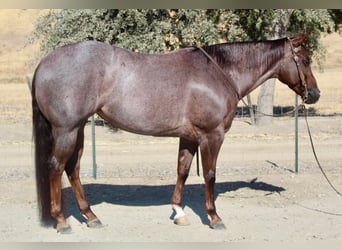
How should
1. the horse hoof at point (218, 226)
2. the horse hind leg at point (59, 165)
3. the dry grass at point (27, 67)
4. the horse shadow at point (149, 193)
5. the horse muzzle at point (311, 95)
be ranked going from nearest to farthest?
the horse hind leg at point (59, 165) < the horse hoof at point (218, 226) < the horse muzzle at point (311, 95) < the horse shadow at point (149, 193) < the dry grass at point (27, 67)

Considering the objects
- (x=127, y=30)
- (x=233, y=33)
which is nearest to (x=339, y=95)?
(x=233, y=33)

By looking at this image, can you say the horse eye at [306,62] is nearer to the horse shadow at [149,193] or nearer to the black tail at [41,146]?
the horse shadow at [149,193]

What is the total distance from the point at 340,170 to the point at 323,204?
252 cm

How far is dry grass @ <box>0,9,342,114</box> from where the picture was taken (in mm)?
21047

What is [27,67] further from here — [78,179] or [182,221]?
[182,221]

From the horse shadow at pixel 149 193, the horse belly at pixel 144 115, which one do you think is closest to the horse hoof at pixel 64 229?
the horse shadow at pixel 149 193

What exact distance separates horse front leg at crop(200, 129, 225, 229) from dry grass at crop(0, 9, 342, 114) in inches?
440

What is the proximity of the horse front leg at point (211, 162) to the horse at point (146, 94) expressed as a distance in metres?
0.01

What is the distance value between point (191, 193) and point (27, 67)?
26.8 meters

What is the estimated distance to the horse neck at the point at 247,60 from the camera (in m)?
Answer: 6.71

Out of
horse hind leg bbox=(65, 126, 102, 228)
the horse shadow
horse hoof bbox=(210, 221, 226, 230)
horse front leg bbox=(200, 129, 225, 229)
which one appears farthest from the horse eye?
horse hind leg bbox=(65, 126, 102, 228)

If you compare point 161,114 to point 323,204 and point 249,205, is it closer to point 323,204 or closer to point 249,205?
point 249,205
